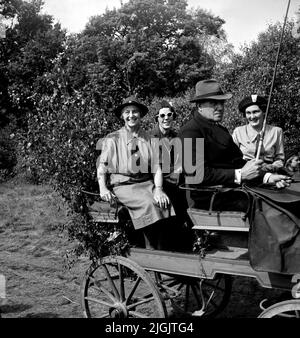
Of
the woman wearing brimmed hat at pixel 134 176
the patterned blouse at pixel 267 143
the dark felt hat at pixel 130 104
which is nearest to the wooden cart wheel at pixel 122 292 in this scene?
the woman wearing brimmed hat at pixel 134 176

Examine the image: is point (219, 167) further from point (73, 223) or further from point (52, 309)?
point (52, 309)

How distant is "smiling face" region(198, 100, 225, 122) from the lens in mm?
3709

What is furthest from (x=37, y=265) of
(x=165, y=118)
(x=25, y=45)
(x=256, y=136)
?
(x=25, y=45)

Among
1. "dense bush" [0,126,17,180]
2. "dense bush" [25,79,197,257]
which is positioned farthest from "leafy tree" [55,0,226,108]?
"dense bush" [25,79,197,257]

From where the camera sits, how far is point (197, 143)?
11.2 feet

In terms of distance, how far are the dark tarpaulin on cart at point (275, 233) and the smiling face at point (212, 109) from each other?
3.57ft

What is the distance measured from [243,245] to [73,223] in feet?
5.17

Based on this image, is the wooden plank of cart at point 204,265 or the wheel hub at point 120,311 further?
the wheel hub at point 120,311

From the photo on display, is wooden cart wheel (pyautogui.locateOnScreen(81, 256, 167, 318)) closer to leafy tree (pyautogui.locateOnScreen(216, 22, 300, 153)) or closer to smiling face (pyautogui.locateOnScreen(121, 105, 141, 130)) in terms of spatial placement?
smiling face (pyautogui.locateOnScreen(121, 105, 141, 130))

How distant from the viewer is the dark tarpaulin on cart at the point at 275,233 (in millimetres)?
2658

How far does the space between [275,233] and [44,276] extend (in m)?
3.85

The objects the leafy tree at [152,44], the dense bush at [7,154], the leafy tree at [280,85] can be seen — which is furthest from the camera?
the leafy tree at [152,44]

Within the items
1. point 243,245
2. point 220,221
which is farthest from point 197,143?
point 243,245

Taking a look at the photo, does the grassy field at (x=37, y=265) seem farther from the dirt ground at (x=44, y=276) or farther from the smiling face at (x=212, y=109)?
the smiling face at (x=212, y=109)
